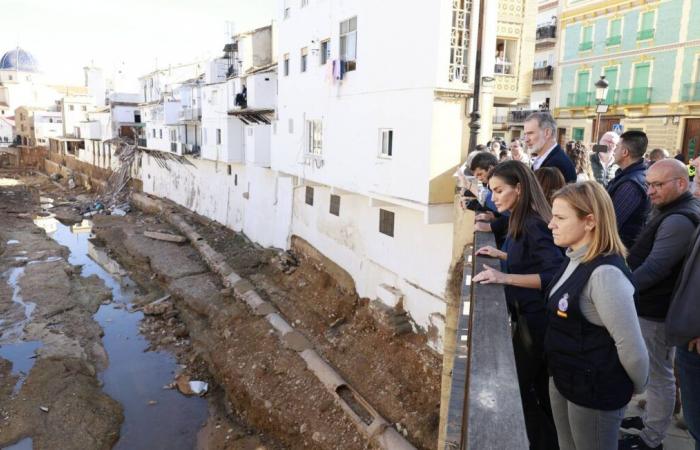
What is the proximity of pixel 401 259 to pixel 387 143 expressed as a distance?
342 cm

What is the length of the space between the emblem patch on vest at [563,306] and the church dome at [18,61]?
93552 millimetres

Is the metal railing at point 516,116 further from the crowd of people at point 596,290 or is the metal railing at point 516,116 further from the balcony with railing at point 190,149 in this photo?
the crowd of people at point 596,290

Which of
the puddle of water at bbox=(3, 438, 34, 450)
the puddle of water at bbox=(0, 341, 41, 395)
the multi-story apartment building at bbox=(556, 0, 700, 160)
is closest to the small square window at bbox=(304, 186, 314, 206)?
the puddle of water at bbox=(0, 341, 41, 395)

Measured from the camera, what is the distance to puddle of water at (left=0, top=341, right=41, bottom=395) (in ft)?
50.7

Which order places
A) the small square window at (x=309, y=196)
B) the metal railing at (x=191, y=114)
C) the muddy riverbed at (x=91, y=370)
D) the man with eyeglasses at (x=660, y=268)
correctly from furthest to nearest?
the metal railing at (x=191, y=114), the small square window at (x=309, y=196), the muddy riverbed at (x=91, y=370), the man with eyeglasses at (x=660, y=268)

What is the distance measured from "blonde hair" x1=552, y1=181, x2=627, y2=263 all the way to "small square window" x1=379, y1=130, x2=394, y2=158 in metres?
9.58

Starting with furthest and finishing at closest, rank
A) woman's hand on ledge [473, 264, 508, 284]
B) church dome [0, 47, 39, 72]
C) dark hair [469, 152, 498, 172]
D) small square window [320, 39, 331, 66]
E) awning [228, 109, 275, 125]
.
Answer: church dome [0, 47, 39, 72]
awning [228, 109, 275, 125]
small square window [320, 39, 331, 66]
dark hair [469, 152, 498, 172]
woman's hand on ledge [473, 264, 508, 284]

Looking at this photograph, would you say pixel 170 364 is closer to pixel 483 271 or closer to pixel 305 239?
pixel 305 239

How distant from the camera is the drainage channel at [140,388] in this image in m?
13.1

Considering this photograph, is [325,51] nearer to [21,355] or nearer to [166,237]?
[21,355]

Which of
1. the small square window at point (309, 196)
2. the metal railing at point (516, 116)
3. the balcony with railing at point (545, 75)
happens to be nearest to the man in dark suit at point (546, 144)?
the small square window at point (309, 196)

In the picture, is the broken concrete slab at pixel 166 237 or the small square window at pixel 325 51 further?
the broken concrete slab at pixel 166 237

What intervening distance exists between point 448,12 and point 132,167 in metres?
40.6

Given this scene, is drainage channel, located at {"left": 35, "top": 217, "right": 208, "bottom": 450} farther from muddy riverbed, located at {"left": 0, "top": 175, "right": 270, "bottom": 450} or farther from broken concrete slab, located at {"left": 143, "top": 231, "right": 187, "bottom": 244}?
broken concrete slab, located at {"left": 143, "top": 231, "right": 187, "bottom": 244}
